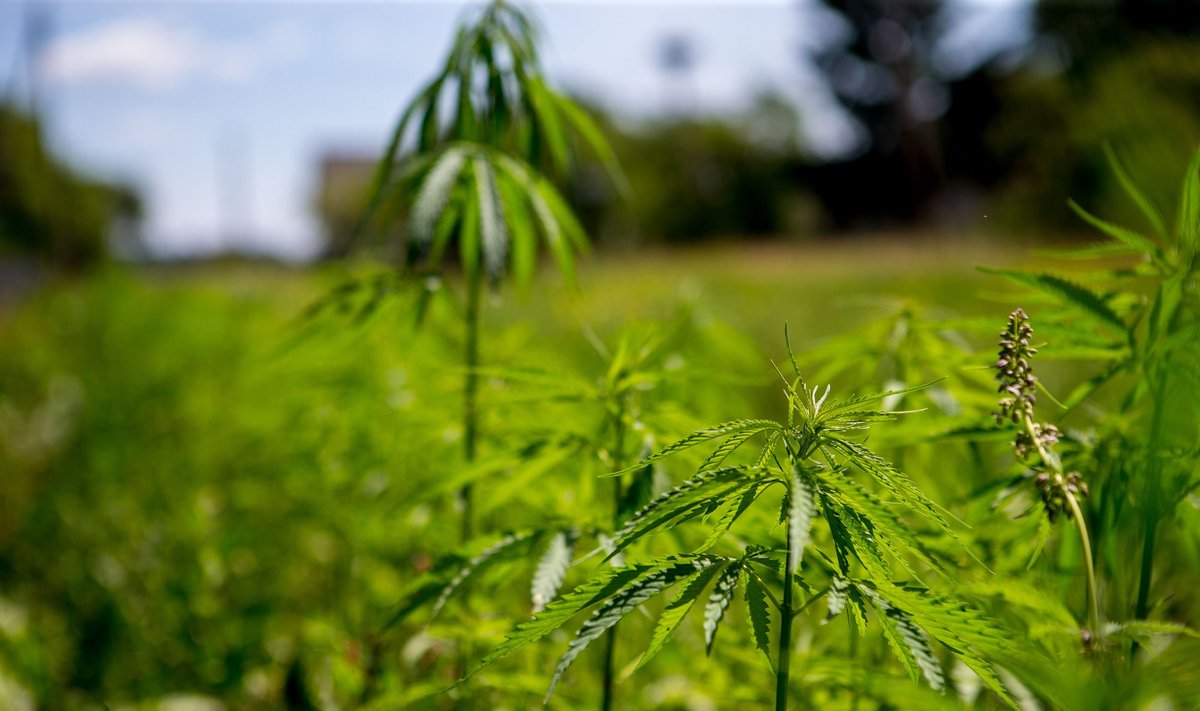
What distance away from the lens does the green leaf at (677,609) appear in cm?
69

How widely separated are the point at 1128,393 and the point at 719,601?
61 centimetres

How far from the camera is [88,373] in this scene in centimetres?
703

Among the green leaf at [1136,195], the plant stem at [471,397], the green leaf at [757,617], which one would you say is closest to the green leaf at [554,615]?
the green leaf at [757,617]

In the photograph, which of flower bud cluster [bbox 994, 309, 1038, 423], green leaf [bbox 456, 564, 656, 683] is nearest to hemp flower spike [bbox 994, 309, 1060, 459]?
flower bud cluster [bbox 994, 309, 1038, 423]

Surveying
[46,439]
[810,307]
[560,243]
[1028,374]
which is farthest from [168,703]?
[810,307]

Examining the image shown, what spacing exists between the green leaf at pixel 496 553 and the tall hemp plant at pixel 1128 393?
1.76 feet

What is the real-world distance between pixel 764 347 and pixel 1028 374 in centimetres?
707

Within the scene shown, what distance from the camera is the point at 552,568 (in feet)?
3.04

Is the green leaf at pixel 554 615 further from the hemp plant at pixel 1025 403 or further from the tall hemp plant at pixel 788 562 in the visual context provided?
the hemp plant at pixel 1025 403

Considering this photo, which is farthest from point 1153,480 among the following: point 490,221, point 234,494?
point 234,494

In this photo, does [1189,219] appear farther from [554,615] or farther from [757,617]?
[554,615]

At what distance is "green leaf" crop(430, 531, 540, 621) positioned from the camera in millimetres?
994

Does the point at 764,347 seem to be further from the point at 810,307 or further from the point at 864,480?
the point at 864,480

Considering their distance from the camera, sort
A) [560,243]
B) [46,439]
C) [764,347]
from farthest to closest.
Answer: [764,347], [46,439], [560,243]
